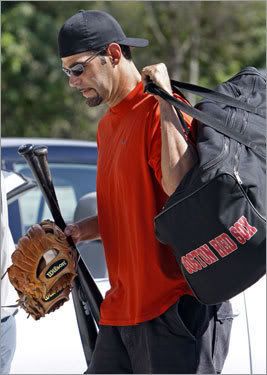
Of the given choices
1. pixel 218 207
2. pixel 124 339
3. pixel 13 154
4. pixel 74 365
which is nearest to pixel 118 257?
pixel 124 339

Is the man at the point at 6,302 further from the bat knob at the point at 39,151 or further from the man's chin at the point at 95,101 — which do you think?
the man's chin at the point at 95,101

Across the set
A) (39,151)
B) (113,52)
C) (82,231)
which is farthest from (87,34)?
(82,231)

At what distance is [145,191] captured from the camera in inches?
123

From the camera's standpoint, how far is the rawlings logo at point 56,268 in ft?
11.1

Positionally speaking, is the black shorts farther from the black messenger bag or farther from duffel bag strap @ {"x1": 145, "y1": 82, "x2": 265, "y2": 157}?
duffel bag strap @ {"x1": 145, "y1": 82, "x2": 265, "y2": 157}

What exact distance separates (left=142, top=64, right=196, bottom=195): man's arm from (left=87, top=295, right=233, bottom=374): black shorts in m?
0.46

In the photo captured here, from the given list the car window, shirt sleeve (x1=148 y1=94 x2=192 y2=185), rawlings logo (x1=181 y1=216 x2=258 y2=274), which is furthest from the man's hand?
the car window

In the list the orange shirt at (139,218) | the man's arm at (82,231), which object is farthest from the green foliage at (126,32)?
the orange shirt at (139,218)

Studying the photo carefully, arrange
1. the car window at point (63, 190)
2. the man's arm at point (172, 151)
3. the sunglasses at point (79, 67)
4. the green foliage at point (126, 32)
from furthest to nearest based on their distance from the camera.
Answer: the green foliage at point (126, 32), the car window at point (63, 190), the sunglasses at point (79, 67), the man's arm at point (172, 151)

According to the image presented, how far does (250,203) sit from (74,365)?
5.39ft

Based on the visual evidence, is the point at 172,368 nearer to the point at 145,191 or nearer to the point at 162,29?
the point at 145,191

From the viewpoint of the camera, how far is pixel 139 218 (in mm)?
3150

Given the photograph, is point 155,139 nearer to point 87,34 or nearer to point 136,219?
point 136,219

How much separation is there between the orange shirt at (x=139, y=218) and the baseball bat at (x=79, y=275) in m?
0.26
